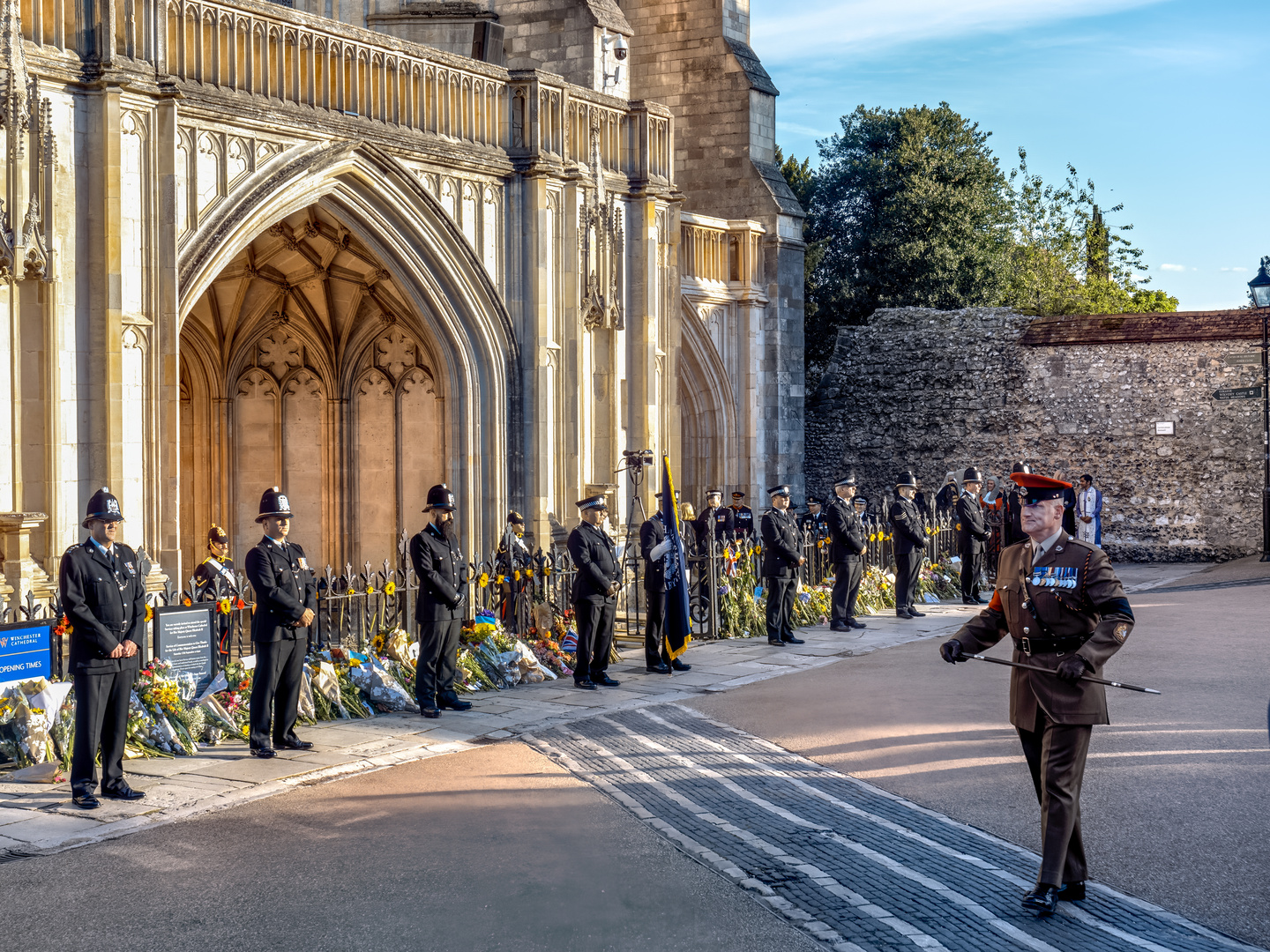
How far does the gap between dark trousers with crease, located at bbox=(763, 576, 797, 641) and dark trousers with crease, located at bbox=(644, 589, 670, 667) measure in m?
1.64

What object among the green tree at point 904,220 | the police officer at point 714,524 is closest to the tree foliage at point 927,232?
the green tree at point 904,220

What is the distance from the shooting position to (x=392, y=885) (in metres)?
5.22

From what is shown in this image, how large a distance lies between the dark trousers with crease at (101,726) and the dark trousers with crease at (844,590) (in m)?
7.99

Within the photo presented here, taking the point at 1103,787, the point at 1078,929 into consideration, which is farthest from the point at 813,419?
the point at 1078,929

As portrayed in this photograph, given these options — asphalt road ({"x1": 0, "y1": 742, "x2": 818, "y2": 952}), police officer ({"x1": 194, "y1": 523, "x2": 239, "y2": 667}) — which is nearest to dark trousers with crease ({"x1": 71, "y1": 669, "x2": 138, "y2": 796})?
asphalt road ({"x1": 0, "y1": 742, "x2": 818, "y2": 952})

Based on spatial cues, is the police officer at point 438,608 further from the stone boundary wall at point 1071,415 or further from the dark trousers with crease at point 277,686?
the stone boundary wall at point 1071,415

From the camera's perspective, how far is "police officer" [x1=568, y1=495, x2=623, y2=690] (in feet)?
32.6

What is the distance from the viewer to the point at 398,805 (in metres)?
6.48

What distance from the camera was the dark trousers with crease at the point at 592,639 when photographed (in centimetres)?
992

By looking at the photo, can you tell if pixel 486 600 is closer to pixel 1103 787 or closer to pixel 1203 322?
pixel 1103 787

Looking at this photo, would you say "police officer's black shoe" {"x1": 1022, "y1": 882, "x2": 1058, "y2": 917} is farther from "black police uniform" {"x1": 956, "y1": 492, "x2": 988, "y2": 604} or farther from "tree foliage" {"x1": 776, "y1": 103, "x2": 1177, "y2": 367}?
"tree foliage" {"x1": 776, "y1": 103, "x2": 1177, "y2": 367}

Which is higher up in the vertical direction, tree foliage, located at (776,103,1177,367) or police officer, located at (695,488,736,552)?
tree foliage, located at (776,103,1177,367)

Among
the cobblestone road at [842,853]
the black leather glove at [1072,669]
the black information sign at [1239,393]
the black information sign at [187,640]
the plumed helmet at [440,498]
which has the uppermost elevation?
the black information sign at [1239,393]

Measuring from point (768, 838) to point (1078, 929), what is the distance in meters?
1.52
